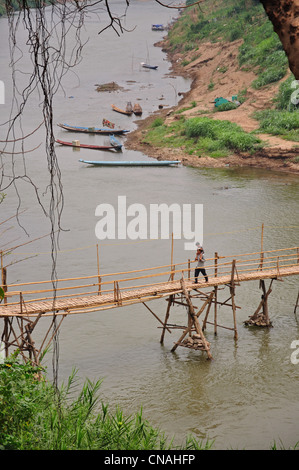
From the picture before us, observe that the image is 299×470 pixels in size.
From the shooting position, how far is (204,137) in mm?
42156

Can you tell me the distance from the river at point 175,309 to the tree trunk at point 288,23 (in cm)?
161

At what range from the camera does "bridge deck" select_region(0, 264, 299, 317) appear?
16031 millimetres

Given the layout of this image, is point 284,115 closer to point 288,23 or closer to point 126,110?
point 126,110

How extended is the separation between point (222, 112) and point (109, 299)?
97.4 feet

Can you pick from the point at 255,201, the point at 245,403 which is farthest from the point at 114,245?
the point at 245,403

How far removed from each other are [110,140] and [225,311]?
80.6 ft

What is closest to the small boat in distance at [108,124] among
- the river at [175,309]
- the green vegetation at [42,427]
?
the river at [175,309]

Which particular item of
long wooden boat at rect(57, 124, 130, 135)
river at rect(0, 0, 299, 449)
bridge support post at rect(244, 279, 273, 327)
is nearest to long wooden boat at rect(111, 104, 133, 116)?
river at rect(0, 0, 299, 449)

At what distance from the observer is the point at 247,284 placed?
23141 mm

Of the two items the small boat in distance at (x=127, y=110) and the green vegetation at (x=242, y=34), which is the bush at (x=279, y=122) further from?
the small boat in distance at (x=127, y=110)

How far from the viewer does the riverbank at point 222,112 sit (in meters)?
39.3

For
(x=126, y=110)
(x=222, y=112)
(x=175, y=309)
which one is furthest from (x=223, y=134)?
(x=175, y=309)

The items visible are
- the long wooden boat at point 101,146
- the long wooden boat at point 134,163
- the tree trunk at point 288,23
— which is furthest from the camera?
the long wooden boat at point 101,146

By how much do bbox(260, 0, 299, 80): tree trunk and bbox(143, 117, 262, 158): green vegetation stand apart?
3394 centimetres
